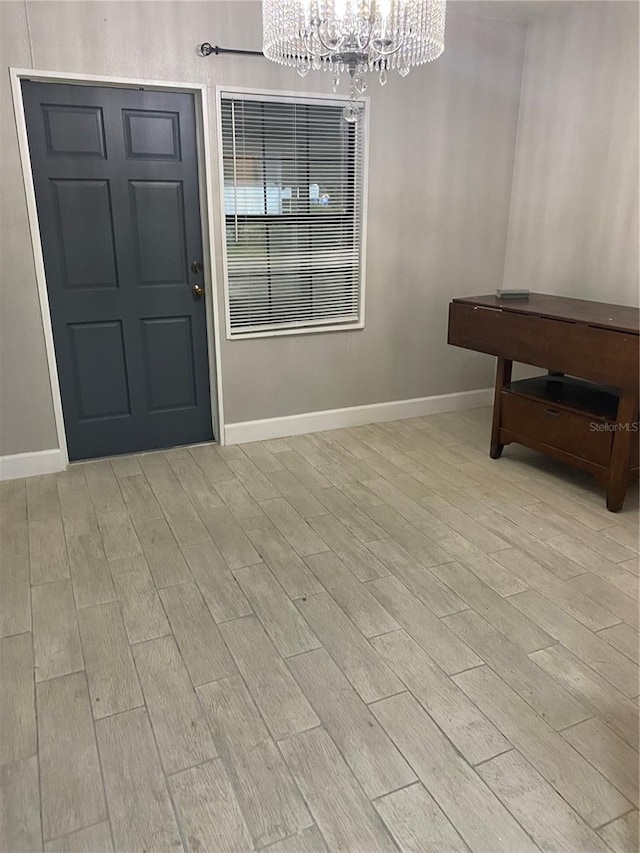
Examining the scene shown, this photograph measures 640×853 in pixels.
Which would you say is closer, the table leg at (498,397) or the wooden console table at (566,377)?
the wooden console table at (566,377)

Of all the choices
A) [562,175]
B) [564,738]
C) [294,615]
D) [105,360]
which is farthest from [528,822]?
[562,175]

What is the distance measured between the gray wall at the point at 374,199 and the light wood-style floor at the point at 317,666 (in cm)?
79

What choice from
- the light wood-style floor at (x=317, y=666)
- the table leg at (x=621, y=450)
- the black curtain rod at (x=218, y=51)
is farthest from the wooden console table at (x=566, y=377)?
the black curtain rod at (x=218, y=51)

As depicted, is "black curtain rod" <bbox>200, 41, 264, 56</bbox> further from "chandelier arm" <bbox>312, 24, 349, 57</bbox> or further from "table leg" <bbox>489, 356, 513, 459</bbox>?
"table leg" <bbox>489, 356, 513, 459</bbox>

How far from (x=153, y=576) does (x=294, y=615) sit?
630mm

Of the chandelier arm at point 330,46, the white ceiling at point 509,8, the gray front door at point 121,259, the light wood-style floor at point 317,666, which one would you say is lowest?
the light wood-style floor at point 317,666

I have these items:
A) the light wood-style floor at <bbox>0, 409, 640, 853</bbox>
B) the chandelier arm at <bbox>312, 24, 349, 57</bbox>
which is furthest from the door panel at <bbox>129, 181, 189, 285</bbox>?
the chandelier arm at <bbox>312, 24, 349, 57</bbox>

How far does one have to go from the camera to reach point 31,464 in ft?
11.1

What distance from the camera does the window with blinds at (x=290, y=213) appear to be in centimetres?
343

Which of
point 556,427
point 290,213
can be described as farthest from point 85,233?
point 556,427

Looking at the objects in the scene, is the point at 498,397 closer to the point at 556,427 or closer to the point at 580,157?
the point at 556,427

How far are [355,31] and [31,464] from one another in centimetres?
266

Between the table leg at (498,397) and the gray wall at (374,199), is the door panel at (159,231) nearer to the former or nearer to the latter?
the gray wall at (374,199)

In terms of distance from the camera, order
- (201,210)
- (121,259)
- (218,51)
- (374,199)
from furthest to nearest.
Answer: (374,199), (201,210), (121,259), (218,51)
